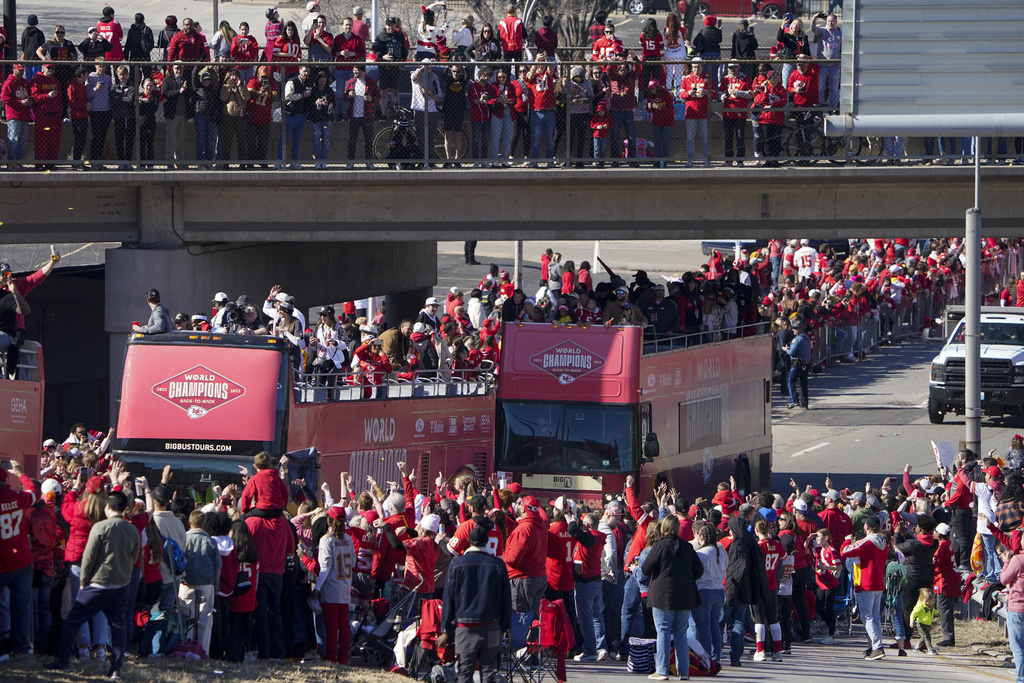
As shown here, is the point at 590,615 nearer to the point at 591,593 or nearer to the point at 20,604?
the point at 591,593

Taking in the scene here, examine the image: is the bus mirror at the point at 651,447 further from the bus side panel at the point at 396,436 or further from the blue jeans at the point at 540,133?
the blue jeans at the point at 540,133

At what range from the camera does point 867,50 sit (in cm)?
1355

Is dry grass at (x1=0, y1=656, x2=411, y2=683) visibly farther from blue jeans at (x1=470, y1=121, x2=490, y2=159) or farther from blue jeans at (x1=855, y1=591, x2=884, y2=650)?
blue jeans at (x1=470, y1=121, x2=490, y2=159)

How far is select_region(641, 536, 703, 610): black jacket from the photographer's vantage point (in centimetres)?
1331

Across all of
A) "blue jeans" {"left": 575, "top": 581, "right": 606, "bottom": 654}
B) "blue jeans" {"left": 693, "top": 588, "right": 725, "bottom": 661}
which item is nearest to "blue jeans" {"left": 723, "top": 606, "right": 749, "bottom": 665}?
"blue jeans" {"left": 693, "top": 588, "right": 725, "bottom": 661}

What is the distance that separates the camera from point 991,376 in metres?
29.4

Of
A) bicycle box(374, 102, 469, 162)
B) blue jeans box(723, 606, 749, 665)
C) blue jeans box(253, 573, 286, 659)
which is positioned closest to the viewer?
blue jeans box(253, 573, 286, 659)

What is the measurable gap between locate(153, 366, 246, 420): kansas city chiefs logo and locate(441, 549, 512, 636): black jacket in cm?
654

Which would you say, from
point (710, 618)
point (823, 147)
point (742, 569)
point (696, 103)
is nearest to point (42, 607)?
point (710, 618)

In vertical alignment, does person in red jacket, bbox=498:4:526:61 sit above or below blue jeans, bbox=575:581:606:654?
above

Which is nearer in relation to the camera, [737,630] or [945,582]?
[737,630]

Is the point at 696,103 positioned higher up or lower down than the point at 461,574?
higher up

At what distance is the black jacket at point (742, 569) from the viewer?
47.9 feet

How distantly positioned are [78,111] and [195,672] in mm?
13926
